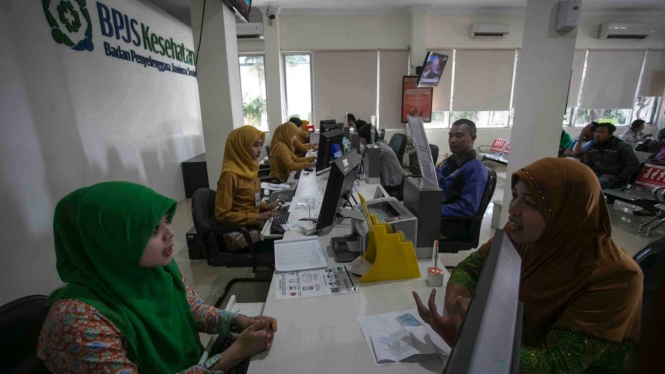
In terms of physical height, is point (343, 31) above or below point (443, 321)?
above

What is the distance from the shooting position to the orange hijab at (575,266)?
90 centimetres

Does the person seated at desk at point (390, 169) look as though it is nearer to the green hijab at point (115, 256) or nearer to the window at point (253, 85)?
the green hijab at point (115, 256)

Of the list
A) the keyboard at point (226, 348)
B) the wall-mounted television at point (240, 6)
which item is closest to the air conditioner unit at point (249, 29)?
the wall-mounted television at point (240, 6)

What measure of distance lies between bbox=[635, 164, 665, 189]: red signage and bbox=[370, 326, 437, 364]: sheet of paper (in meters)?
4.25

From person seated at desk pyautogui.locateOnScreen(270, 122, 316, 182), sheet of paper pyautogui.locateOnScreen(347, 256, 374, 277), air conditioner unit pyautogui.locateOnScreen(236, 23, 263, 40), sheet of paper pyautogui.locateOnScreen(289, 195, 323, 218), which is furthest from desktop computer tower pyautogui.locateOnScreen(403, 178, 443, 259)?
air conditioner unit pyautogui.locateOnScreen(236, 23, 263, 40)

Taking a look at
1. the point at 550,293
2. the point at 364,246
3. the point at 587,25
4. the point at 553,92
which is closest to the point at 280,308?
the point at 364,246

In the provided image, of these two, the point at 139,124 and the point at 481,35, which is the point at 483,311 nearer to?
the point at 139,124

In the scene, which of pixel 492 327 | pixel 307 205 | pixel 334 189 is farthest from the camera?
pixel 307 205

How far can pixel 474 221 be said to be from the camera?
7.53ft

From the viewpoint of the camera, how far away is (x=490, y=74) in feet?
23.9

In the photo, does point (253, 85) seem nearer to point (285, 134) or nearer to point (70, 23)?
point (285, 134)

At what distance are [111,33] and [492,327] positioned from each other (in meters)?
4.26

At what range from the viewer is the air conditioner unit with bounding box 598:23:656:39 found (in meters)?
7.02

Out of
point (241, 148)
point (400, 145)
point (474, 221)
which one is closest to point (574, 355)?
point (474, 221)
